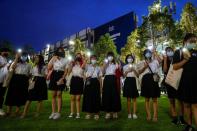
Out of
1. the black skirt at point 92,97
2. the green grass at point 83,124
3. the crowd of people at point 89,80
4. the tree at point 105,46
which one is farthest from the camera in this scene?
the tree at point 105,46

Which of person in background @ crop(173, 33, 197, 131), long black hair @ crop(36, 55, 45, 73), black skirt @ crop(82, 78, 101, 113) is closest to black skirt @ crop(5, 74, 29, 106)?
long black hair @ crop(36, 55, 45, 73)

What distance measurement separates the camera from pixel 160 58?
32.4 feet

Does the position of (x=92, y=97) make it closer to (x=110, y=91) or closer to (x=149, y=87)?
(x=110, y=91)

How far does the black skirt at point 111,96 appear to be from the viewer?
10.1 metres

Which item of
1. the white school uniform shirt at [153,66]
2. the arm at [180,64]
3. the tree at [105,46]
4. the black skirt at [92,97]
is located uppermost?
the tree at [105,46]

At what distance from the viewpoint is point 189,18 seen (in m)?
33.5

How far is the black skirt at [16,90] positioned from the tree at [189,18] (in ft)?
85.1

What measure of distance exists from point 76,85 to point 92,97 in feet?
2.36

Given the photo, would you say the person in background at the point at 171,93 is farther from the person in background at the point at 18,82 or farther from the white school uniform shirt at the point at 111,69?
the person in background at the point at 18,82

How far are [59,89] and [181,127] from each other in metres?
4.16

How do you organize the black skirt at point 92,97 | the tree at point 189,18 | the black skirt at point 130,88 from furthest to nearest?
1. the tree at point 189,18
2. the black skirt at point 92,97
3. the black skirt at point 130,88

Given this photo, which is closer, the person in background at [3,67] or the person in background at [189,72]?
the person in background at [189,72]

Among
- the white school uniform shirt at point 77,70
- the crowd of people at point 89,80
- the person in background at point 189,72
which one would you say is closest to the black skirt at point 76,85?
the crowd of people at point 89,80

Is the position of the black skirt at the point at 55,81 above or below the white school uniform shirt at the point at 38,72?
below
